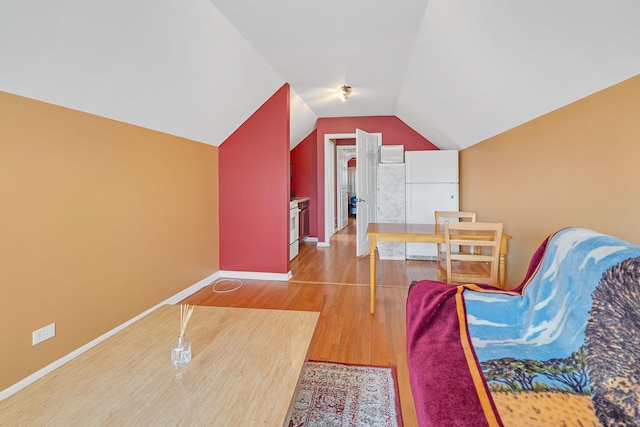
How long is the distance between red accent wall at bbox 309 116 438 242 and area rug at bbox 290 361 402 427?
3.96 metres

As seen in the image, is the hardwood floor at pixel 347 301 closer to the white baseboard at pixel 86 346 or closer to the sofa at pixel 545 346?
the white baseboard at pixel 86 346

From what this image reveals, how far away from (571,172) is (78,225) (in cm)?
316

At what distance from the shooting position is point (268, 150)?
3.66m

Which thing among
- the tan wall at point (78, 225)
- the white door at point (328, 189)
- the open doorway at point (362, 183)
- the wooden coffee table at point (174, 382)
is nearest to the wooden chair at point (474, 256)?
the wooden coffee table at point (174, 382)

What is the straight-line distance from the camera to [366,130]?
17.8 ft

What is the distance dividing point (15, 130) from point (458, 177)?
15.0 ft

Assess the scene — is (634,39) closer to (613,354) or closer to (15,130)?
(613,354)

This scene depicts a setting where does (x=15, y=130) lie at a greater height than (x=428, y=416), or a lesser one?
greater

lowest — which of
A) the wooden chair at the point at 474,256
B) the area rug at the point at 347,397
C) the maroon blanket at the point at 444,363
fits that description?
the area rug at the point at 347,397

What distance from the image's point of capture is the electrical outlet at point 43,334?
1763mm

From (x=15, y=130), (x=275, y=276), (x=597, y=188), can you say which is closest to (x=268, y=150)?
(x=275, y=276)

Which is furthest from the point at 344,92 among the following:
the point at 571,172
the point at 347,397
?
the point at 347,397

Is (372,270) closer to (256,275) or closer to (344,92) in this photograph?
(256,275)

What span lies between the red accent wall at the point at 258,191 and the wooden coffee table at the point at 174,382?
2.23 meters
